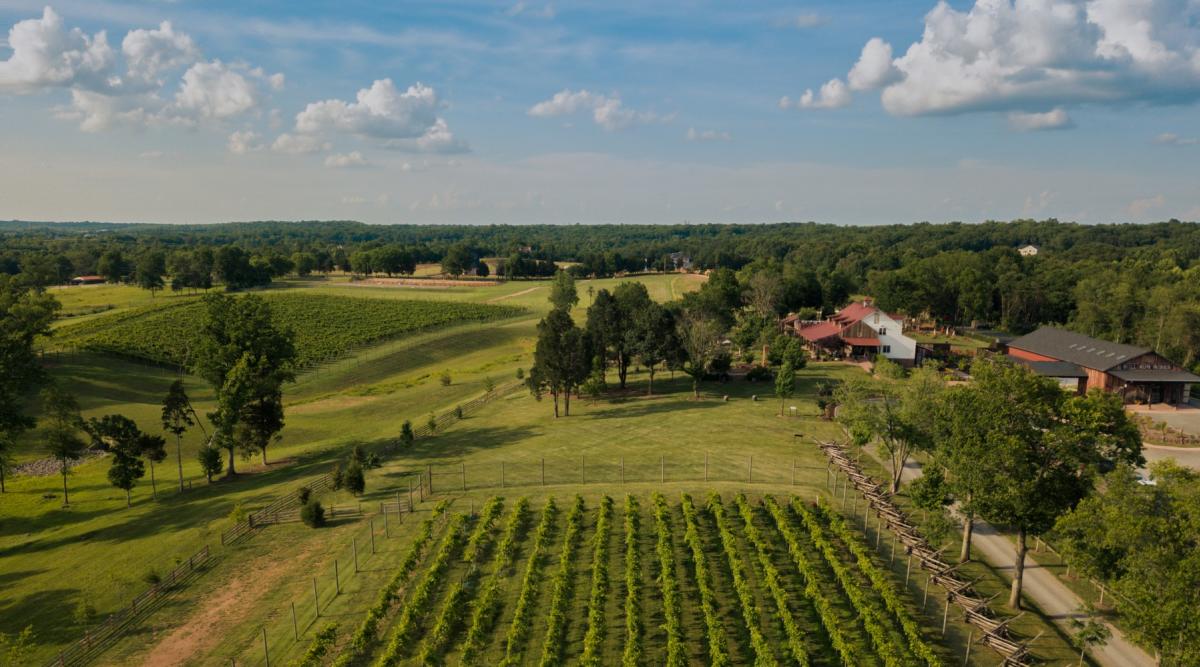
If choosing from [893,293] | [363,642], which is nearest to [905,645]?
[363,642]

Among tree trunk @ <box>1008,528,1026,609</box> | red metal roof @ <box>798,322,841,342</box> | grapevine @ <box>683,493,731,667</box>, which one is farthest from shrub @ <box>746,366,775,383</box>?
tree trunk @ <box>1008,528,1026,609</box>

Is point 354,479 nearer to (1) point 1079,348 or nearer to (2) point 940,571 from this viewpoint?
(2) point 940,571

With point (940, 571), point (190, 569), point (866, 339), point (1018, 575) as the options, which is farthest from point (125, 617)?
point (866, 339)

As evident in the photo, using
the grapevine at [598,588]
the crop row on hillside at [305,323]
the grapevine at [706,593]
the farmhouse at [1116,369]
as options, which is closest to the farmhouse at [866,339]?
the farmhouse at [1116,369]

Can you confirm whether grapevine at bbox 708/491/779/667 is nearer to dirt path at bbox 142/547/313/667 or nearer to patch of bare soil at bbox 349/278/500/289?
dirt path at bbox 142/547/313/667

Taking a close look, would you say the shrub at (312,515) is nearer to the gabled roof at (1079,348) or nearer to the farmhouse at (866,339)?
the farmhouse at (866,339)

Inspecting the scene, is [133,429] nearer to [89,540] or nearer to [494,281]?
[89,540]

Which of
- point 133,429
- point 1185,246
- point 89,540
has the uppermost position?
point 1185,246
